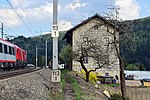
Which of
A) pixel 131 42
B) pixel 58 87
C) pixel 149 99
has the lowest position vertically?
→ pixel 149 99

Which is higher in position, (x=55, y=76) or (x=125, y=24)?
(x=125, y=24)

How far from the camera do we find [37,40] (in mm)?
147125

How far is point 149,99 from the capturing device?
42938 millimetres

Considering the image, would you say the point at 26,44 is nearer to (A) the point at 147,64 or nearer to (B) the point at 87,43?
(A) the point at 147,64

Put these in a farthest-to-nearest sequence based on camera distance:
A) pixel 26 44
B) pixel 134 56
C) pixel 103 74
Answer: pixel 26 44, pixel 134 56, pixel 103 74

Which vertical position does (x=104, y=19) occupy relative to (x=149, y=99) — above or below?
above

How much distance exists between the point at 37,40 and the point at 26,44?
1295 cm

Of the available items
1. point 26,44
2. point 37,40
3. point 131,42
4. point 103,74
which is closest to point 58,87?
point 131,42

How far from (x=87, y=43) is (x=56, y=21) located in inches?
1136

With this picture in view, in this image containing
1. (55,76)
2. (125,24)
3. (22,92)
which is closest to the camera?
(22,92)

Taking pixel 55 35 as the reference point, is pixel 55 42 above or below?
below

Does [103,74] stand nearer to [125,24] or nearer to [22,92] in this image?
[125,24]

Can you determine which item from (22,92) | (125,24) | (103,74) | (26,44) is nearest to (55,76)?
(22,92)

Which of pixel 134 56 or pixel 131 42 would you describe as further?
pixel 134 56
